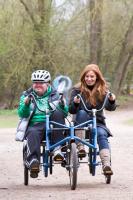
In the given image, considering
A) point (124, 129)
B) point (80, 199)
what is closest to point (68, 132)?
point (80, 199)

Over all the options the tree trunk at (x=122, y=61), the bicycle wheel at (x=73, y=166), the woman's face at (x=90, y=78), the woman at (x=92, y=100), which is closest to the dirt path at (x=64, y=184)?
the bicycle wheel at (x=73, y=166)

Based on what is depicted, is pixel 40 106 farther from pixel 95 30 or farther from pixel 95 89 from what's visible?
pixel 95 30

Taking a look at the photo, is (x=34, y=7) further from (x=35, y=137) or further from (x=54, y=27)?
(x=35, y=137)

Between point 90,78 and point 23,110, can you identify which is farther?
point 90,78

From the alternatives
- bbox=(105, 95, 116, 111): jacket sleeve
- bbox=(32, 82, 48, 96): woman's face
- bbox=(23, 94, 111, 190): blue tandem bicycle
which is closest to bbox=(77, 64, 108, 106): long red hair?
bbox=(105, 95, 116, 111): jacket sleeve

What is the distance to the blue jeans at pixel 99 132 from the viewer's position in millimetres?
8336

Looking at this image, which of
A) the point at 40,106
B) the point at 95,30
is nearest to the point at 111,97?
the point at 40,106

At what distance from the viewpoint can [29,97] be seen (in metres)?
8.34

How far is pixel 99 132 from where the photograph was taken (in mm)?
8367

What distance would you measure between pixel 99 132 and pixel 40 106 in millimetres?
861

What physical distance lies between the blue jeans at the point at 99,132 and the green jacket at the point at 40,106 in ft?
0.65

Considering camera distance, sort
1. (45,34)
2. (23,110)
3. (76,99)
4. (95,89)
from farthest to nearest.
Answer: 1. (45,34)
2. (95,89)
3. (76,99)
4. (23,110)

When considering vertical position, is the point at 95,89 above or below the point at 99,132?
above

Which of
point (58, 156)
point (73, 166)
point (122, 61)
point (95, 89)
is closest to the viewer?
point (73, 166)
